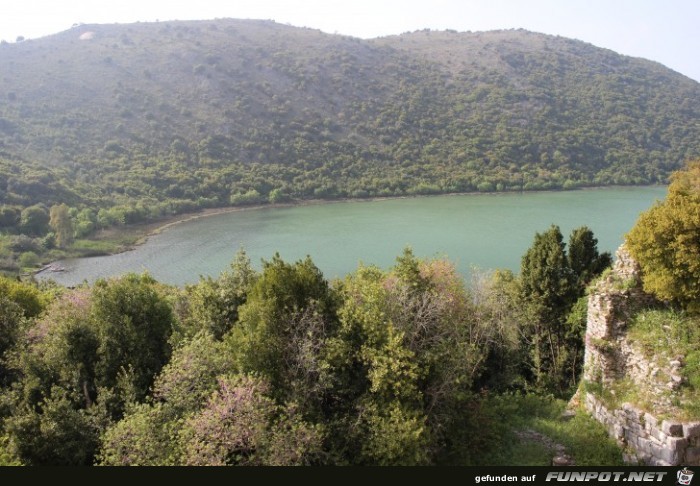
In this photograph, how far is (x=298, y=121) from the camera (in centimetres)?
11031

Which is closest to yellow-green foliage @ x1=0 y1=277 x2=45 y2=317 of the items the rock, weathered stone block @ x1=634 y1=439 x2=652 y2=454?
weathered stone block @ x1=634 y1=439 x2=652 y2=454

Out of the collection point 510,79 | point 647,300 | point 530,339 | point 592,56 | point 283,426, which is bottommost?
point 530,339

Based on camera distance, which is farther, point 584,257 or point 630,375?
point 584,257

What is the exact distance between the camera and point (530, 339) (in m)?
20.1

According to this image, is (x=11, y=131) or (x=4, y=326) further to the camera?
(x=11, y=131)

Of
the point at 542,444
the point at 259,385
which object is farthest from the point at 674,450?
the point at 259,385

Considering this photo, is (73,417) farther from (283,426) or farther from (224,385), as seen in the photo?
(283,426)

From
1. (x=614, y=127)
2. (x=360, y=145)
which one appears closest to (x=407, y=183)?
(x=360, y=145)

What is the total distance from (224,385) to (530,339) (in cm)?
1381

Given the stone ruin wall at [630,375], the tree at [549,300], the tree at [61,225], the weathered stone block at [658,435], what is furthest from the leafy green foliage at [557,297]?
the tree at [61,225]

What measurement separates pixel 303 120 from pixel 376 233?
191 ft

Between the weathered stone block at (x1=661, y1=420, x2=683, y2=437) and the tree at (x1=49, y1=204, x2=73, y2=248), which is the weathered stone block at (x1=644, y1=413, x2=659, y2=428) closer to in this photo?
the weathered stone block at (x1=661, y1=420, x2=683, y2=437)

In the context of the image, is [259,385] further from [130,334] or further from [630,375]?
[630,375]

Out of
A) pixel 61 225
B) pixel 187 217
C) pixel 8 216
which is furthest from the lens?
pixel 187 217
